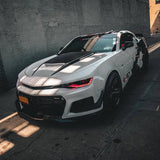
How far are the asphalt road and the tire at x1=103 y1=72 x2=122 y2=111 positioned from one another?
0.22 metres

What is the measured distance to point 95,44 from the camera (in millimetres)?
3756

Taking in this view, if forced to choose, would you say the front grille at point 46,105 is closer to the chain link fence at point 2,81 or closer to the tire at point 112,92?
the tire at point 112,92

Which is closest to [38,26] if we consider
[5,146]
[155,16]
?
[5,146]

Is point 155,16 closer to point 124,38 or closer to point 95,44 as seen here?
point 124,38

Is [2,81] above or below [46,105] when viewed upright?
below

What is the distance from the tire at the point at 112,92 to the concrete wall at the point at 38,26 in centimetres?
382

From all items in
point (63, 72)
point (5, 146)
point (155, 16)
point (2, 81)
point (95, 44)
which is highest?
point (155, 16)

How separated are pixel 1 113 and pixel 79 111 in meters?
2.11

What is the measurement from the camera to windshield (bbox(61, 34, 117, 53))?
141 inches

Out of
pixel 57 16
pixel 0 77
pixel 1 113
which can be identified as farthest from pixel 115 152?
pixel 57 16

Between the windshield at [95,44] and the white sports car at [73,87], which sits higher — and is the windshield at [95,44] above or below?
above

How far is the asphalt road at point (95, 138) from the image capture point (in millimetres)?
2139

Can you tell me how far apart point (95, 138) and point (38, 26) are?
5206 mm

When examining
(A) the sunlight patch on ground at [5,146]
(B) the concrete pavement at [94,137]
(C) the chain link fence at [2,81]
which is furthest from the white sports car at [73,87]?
(C) the chain link fence at [2,81]
